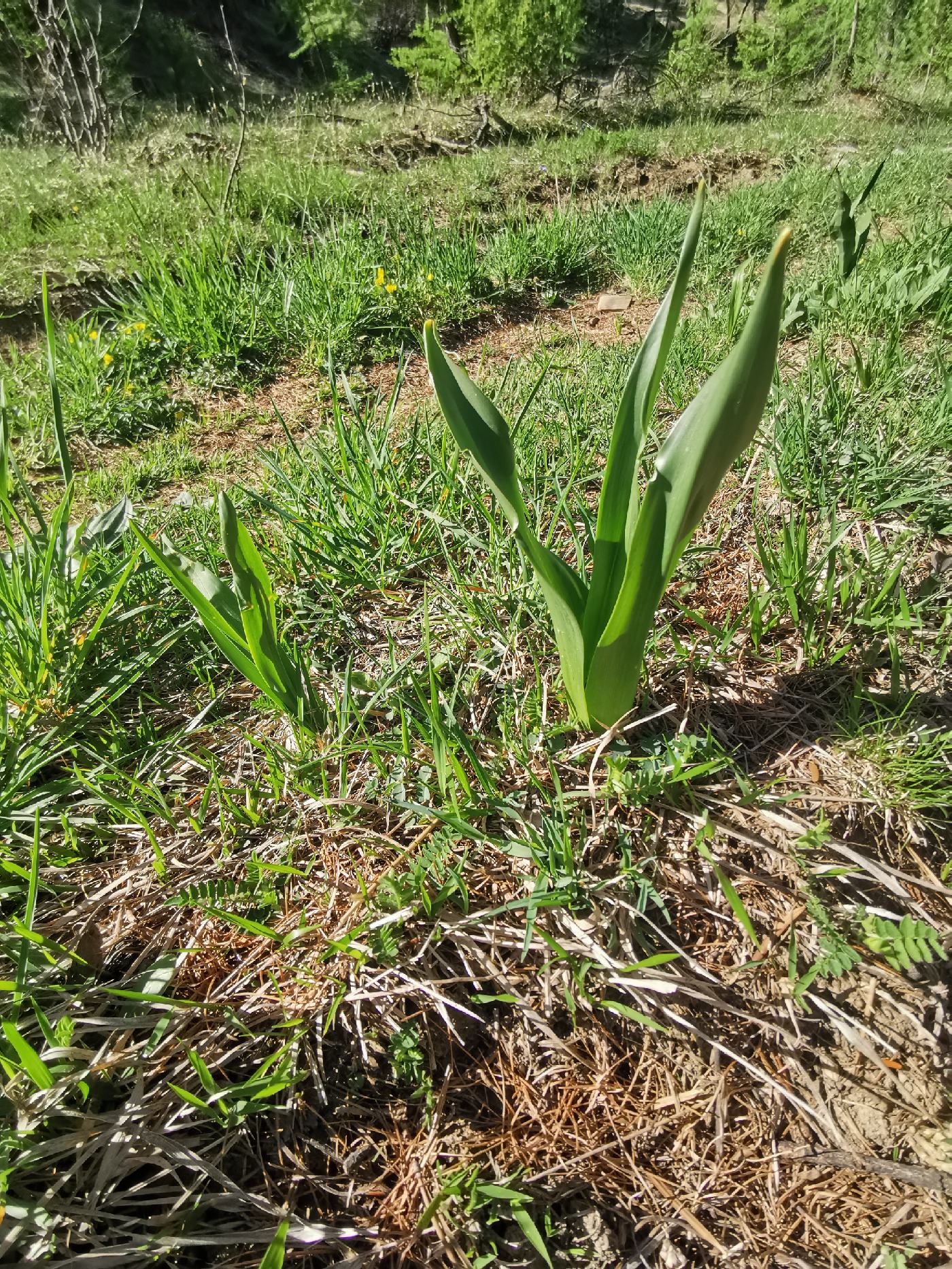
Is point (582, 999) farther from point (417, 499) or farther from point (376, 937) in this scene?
point (417, 499)

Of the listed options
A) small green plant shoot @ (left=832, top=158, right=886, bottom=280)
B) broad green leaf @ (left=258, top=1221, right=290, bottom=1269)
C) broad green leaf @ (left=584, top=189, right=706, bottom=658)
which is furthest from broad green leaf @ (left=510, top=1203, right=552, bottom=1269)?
small green plant shoot @ (left=832, top=158, right=886, bottom=280)

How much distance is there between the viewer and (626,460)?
3.07 ft

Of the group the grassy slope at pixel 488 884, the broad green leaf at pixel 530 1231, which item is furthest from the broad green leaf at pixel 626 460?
the broad green leaf at pixel 530 1231

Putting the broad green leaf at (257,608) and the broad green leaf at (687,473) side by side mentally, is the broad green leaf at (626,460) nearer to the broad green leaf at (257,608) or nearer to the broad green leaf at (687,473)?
the broad green leaf at (687,473)

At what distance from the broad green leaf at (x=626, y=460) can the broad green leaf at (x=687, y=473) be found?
5cm

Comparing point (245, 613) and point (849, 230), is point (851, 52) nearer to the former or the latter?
point (849, 230)

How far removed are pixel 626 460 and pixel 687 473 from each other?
125 millimetres

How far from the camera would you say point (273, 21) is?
22266 mm

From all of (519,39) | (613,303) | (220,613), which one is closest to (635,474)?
(220,613)

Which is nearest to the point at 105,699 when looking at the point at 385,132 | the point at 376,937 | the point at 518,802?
the point at 376,937

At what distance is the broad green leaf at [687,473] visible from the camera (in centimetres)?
69

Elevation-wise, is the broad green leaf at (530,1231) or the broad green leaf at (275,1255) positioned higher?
the broad green leaf at (275,1255)

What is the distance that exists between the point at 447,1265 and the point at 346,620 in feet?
3.79

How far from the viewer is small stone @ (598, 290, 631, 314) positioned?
326 centimetres
